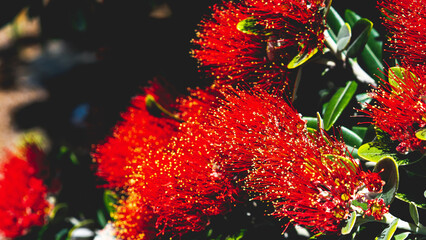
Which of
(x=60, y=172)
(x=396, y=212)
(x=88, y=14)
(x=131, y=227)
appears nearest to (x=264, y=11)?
(x=396, y=212)

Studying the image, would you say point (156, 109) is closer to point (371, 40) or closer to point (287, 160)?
point (287, 160)

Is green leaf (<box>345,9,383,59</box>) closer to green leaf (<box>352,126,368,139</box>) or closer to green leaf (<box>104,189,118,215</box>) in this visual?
green leaf (<box>352,126,368,139</box>)

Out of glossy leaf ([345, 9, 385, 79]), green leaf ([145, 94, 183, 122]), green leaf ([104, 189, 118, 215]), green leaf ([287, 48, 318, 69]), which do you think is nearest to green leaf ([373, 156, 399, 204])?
green leaf ([287, 48, 318, 69])

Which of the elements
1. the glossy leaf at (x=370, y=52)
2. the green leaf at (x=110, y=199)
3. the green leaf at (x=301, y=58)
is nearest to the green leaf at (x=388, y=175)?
the green leaf at (x=301, y=58)

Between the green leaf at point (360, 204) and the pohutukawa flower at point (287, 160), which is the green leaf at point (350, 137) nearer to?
the pohutukawa flower at point (287, 160)

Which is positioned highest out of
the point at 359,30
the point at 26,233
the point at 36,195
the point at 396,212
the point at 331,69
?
the point at 359,30

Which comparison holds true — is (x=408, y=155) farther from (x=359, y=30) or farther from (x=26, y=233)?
(x=26, y=233)
